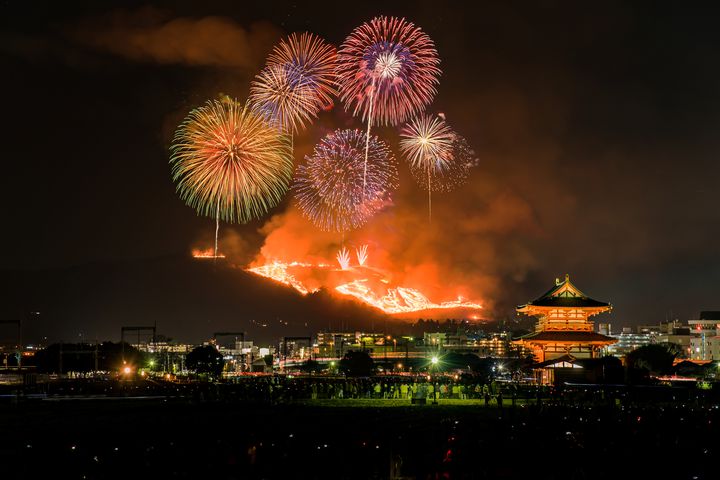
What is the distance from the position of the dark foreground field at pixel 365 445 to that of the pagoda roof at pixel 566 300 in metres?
41.0

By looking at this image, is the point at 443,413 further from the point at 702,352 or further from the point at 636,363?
the point at 702,352

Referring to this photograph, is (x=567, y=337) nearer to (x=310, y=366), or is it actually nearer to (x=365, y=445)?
(x=310, y=366)

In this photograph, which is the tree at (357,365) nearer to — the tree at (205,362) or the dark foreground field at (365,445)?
the tree at (205,362)

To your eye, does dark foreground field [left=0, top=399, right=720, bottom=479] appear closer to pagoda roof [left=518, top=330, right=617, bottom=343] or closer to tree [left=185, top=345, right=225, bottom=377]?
pagoda roof [left=518, top=330, right=617, bottom=343]

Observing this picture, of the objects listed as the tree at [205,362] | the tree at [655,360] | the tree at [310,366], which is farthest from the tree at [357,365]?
the tree at [655,360]

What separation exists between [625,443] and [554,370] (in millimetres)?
38739

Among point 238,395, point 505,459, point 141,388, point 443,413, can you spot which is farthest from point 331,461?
point 141,388

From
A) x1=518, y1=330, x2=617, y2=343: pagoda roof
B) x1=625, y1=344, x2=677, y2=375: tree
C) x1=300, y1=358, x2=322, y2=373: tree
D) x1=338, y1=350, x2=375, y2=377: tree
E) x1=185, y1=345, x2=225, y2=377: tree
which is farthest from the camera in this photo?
x1=185, y1=345, x2=225, y2=377: tree

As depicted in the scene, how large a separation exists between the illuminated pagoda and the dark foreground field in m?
39.2

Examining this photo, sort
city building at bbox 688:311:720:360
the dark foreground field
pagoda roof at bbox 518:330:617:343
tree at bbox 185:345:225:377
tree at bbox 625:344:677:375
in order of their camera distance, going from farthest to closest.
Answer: city building at bbox 688:311:720:360, tree at bbox 185:345:225:377, tree at bbox 625:344:677:375, pagoda roof at bbox 518:330:617:343, the dark foreground field

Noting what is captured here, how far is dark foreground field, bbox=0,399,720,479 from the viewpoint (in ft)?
66.0

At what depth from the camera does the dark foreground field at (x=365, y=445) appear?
792 inches

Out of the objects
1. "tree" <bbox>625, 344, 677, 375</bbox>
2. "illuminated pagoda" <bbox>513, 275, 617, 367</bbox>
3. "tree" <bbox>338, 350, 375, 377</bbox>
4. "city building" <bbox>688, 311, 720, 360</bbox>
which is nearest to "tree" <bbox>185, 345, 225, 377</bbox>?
"tree" <bbox>338, 350, 375, 377</bbox>

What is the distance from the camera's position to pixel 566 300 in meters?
76.2
